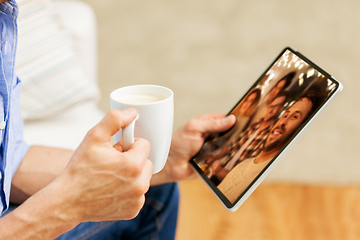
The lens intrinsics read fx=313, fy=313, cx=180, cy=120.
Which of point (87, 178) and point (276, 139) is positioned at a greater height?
point (276, 139)

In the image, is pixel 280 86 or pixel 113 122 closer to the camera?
pixel 113 122

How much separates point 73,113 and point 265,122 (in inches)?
27.7

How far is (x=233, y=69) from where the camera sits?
1663mm

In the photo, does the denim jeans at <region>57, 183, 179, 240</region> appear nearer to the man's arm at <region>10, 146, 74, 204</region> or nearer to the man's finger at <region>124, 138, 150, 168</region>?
the man's arm at <region>10, 146, 74, 204</region>

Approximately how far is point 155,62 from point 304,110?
1.22 m

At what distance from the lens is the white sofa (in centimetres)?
93

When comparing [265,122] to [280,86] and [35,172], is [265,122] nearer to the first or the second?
[280,86]

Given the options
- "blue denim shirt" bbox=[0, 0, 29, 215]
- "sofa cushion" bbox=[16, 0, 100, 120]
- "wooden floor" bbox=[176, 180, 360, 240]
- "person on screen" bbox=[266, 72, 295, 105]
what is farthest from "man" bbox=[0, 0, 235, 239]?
"wooden floor" bbox=[176, 180, 360, 240]

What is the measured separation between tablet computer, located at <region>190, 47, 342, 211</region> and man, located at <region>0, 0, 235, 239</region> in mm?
59

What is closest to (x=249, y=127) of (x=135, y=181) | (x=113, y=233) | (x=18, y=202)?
(x=135, y=181)

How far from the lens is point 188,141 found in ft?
2.31

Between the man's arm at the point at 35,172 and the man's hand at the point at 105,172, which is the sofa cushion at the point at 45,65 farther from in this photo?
the man's hand at the point at 105,172

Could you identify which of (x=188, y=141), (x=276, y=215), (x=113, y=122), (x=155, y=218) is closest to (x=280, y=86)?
(x=188, y=141)

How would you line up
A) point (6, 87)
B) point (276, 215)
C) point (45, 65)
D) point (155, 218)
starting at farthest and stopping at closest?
1. point (276, 215)
2. point (45, 65)
3. point (155, 218)
4. point (6, 87)
